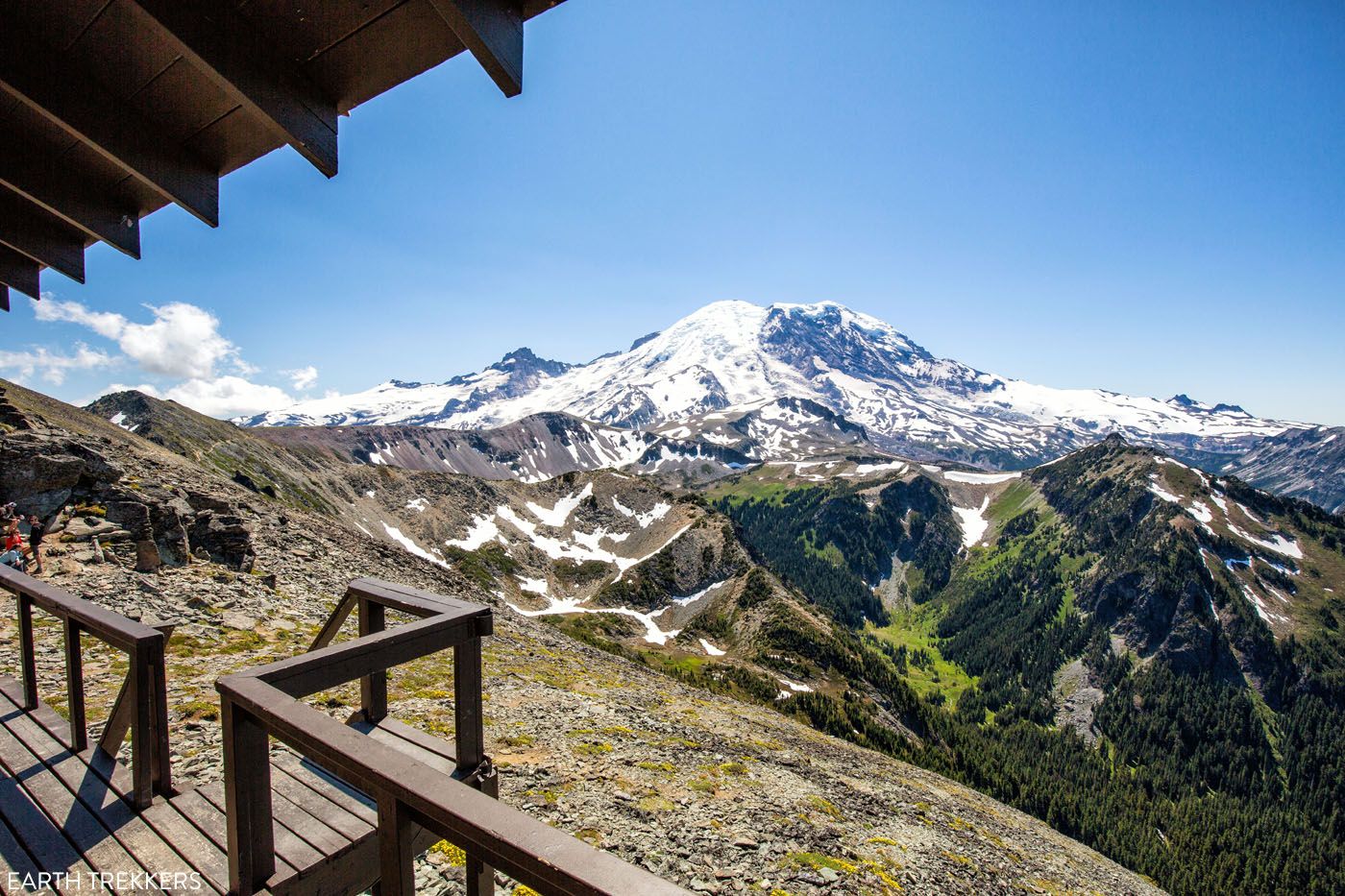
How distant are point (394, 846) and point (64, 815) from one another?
15.1 feet

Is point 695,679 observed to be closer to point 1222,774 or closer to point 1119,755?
point 1119,755

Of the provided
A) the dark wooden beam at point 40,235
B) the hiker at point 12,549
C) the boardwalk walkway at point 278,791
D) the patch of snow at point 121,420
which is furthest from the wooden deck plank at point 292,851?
the patch of snow at point 121,420

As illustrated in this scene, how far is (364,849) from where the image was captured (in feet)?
16.0

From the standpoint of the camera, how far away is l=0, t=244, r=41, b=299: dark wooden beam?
6461mm

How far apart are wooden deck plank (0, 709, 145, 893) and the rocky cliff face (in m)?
3.97

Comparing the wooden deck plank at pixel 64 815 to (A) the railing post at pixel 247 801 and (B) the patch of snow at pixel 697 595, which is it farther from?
(B) the patch of snow at pixel 697 595

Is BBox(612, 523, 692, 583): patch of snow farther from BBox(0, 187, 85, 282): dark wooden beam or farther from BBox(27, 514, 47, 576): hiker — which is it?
BBox(0, 187, 85, 282): dark wooden beam

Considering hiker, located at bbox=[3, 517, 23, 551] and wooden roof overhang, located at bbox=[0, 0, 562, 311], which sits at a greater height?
wooden roof overhang, located at bbox=[0, 0, 562, 311]

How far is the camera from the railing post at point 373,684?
21.8 feet

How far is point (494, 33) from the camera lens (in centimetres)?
347

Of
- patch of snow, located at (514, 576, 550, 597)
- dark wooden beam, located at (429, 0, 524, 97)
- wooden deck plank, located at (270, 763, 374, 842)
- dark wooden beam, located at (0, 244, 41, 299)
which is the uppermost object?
dark wooden beam, located at (429, 0, 524, 97)

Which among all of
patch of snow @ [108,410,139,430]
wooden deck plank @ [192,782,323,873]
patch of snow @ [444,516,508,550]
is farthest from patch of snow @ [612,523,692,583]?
wooden deck plank @ [192,782,323,873]

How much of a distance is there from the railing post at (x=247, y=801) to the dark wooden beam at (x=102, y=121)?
12.4ft

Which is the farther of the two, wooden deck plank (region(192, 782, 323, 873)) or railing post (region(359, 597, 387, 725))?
railing post (region(359, 597, 387, 725))
